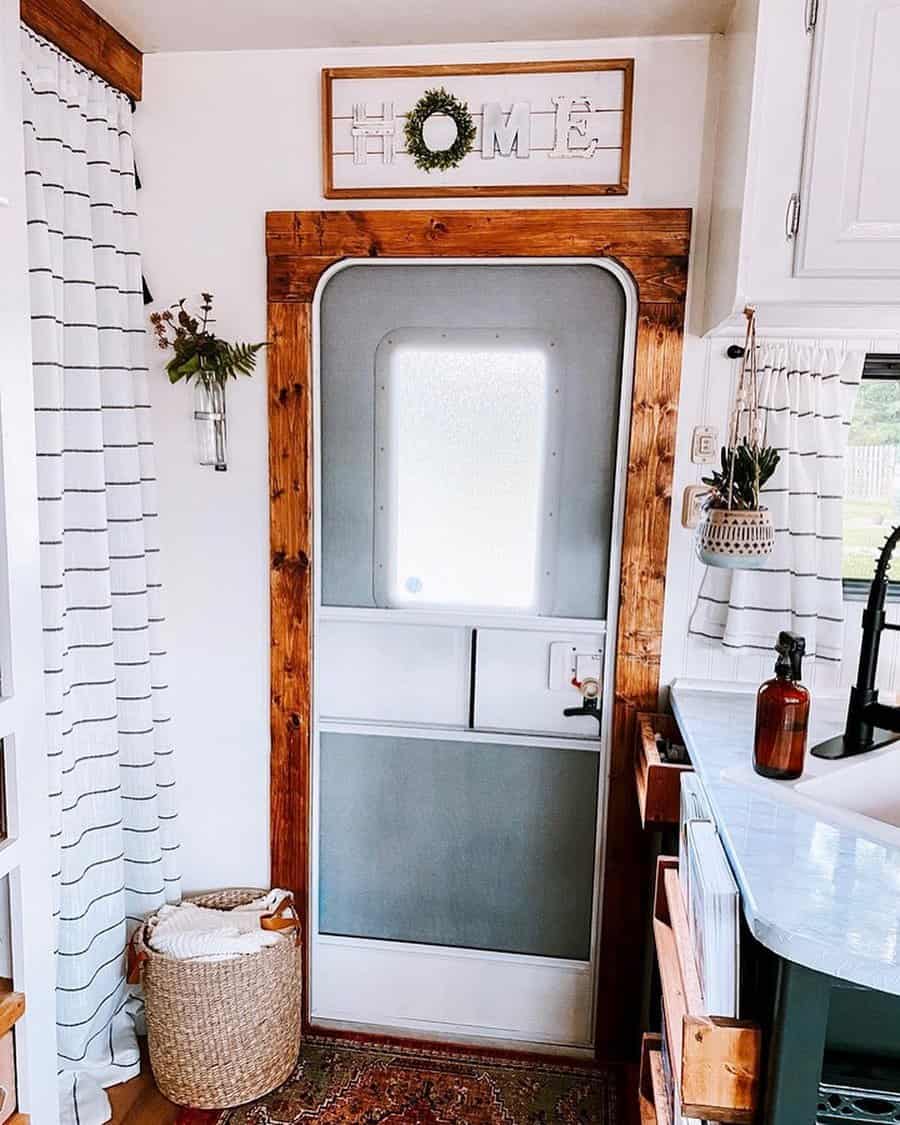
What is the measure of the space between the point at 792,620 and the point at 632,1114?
1267mm

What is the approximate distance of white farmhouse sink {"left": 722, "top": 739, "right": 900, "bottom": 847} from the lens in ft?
5.21

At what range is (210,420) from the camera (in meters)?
2.20

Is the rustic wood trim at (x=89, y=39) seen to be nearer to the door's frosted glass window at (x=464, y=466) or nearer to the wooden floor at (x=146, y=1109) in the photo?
the door's frosted glass window at (x=464, y=466)

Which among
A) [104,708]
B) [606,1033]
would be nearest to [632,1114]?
[606,1033]

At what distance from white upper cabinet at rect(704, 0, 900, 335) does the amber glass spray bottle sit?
0.67m

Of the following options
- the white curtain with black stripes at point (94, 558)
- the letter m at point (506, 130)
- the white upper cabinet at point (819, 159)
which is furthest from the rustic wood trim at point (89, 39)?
the white upper cabinet at point (819, 159)

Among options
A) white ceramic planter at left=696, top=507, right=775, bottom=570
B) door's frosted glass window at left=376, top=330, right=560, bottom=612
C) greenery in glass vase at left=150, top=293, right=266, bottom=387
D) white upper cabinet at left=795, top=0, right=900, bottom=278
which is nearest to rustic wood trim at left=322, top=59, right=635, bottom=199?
door's frosted glass window at left=376, top=330, right=560, bottom=612

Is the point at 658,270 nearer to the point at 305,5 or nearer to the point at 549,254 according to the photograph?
the point at 549,254

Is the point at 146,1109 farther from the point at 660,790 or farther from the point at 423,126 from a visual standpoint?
the point at 423,126

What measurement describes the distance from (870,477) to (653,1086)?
145cm

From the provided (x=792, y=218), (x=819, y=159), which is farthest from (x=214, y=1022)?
(x=819, y=159)

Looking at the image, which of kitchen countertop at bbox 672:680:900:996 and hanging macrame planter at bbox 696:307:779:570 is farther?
hanging macrame planter at bbox 696:307:779:570

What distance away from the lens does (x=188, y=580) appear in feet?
7.63

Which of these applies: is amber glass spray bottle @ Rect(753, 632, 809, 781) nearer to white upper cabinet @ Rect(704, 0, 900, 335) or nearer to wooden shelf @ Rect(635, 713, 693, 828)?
wooden shelf @ Rect(635, 713, 693, 828)
